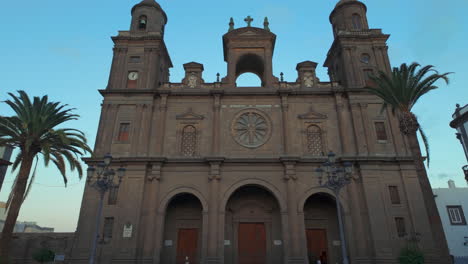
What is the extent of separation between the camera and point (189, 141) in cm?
2403

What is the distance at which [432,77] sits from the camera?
18.0 meters

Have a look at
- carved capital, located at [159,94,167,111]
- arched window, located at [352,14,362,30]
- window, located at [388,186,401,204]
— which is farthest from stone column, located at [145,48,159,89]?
window, located at [388,186,401,204]

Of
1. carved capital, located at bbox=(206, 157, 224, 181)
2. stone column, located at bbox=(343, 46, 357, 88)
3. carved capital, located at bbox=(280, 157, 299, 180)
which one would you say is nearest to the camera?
carved capital, located at bbox=(280, 157, 299, 180)

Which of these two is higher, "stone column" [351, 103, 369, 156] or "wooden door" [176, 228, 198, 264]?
"stone column" [351, 103, 369, 156]

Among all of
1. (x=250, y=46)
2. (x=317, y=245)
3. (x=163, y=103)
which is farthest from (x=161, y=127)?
(x=317, y=245)

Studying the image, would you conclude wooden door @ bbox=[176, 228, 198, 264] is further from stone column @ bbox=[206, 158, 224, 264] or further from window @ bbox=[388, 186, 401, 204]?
window @ bbox=[388, 186, 401, 204]

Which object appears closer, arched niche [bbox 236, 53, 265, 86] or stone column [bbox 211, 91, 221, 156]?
stone column [bbox 211, 91, 221, 156]

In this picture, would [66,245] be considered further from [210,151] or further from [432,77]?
[432,77]

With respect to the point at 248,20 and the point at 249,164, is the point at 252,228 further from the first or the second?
the point at 248,20

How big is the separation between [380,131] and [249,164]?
1049 cm

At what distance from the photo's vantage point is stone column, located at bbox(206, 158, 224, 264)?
19.9 metres

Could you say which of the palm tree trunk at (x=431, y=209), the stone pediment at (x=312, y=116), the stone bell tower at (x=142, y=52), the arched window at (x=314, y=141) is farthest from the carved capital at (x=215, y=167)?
the palm tree trunk at (x=431, y=209)

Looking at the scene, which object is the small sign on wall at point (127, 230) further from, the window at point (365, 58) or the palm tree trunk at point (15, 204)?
the window at point (365, 58)

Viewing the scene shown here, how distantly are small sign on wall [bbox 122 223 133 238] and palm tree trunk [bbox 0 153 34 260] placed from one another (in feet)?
20.2
